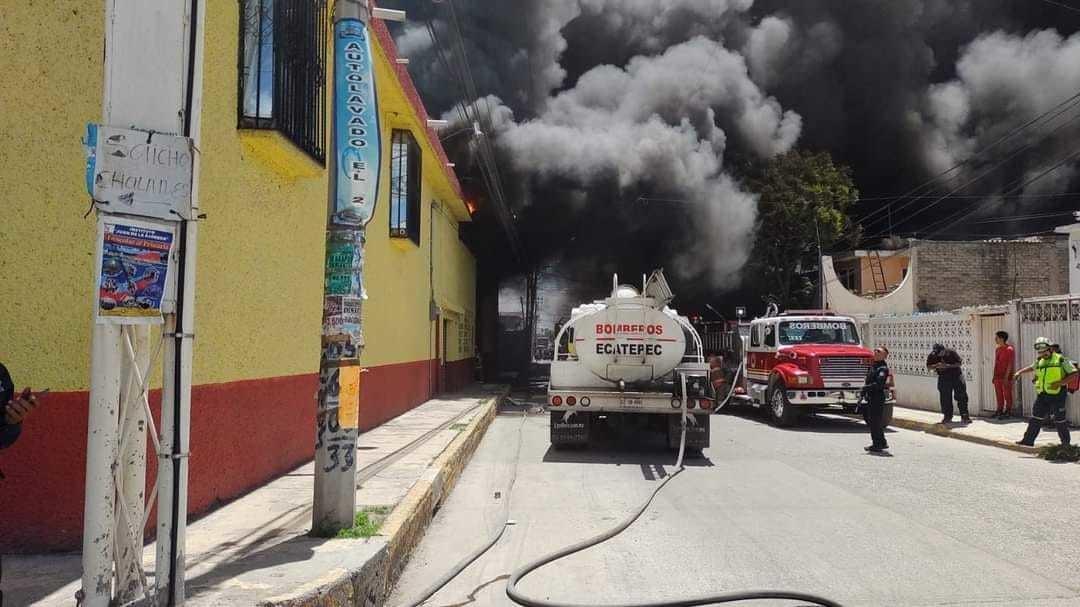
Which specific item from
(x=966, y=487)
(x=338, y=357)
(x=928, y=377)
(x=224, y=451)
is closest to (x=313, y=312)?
(x=224, y=451)

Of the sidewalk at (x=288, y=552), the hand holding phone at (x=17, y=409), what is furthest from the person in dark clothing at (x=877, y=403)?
the hand holding phone at (x=17, y=409)

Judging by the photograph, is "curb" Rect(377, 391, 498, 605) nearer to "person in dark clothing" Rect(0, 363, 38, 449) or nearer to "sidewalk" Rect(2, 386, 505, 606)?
"sidewalk" Rect(2, 386, 505, 606)

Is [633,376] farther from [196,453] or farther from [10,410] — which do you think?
[10,410]

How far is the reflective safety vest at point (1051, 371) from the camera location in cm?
1020

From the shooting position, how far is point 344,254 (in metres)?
4.96

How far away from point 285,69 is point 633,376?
606 cm

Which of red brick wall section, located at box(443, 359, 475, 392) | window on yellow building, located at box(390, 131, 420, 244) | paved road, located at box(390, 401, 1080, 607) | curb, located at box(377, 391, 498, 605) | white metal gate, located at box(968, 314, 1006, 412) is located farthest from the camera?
red brick wall section, located at box(443, 359, 475, 392)

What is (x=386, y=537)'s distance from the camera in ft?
16.2

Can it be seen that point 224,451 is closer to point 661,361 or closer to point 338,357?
point 338,357

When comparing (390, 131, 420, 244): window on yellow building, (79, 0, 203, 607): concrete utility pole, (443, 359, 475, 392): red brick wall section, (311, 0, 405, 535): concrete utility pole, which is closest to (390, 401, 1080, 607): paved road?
(311, 0, 405, 535): concrete utility pole

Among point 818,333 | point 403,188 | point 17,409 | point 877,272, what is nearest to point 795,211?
point 877,272

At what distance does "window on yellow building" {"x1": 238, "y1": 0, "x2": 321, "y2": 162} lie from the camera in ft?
20.5

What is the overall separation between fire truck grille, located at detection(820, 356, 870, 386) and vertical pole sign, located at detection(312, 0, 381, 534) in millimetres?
11123

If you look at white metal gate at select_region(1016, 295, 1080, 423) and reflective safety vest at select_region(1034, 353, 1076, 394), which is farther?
white metal gate at select_region(1016, 295, 1080, 423)
